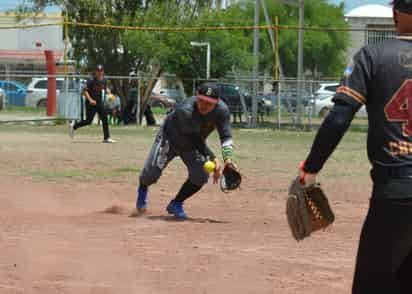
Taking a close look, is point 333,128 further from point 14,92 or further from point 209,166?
point 14,92

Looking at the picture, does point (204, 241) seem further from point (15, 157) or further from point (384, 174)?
point (15, 157)

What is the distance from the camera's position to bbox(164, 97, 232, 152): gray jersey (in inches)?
428

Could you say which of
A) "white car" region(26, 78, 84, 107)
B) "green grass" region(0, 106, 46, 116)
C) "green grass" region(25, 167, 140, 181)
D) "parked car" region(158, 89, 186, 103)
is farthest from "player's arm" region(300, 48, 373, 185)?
"white car" region(26, 78, 84, 107)

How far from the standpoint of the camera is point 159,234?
33.3 ft

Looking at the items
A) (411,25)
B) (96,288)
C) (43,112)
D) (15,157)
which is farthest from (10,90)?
(411,25)

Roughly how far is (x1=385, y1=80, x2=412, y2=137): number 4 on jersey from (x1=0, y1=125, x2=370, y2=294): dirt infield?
9.02ft

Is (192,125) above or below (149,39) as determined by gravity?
above

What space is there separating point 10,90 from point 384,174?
3330 centimetres

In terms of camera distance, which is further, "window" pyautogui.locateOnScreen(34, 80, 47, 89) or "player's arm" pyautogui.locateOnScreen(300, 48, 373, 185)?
"window" pyautogui.locateOnScreen(34, 80, 47, 89)

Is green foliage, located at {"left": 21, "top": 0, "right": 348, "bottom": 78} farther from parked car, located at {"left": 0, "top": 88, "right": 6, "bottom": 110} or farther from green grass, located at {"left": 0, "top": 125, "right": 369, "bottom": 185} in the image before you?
green grass, located at {"left": 0, "top": 125, "right": 369, "bottom": 185}

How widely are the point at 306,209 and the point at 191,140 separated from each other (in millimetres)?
6192

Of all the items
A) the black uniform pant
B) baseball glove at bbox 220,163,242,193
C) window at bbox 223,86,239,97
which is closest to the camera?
the black uniform pant

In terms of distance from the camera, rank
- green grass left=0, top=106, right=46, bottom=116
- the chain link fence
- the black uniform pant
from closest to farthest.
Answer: the black uniform pant < the chain link fence < green grass left=0, top=106, right=46, bottom=116

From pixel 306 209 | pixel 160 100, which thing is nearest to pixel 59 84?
pixel 160 100
